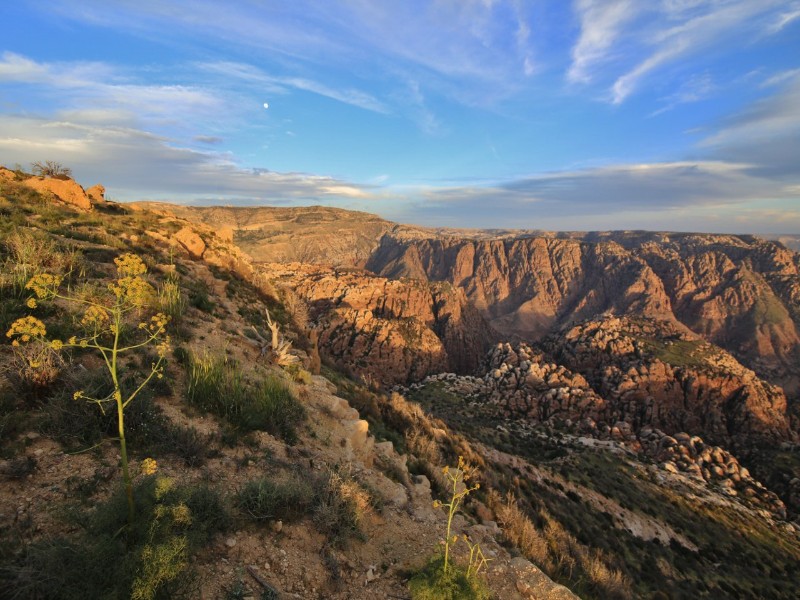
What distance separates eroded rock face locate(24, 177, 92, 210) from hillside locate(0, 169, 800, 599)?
0.68 ft

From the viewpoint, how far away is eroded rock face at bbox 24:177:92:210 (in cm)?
2094

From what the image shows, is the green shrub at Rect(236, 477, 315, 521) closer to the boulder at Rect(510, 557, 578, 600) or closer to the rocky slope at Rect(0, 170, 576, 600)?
the rocky slope at Rect(0, 170, 576, 600)

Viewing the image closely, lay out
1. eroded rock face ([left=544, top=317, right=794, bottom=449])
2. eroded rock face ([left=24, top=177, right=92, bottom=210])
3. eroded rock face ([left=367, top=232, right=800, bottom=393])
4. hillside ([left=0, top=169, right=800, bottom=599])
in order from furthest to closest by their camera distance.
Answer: eroded rock face ([left=367, top=232, right=800, bottom=393]) → eroded rock face ([left=544, top=317, right=794, bottom=449]) → eroded rock face ([left=24, top=177, right=92, bottom=210]) → hillside ([left=0, top=169, right=800, bottom=599])

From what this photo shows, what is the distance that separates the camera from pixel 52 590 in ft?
9.78

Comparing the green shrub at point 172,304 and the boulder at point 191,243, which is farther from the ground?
the boulder at point 191,243

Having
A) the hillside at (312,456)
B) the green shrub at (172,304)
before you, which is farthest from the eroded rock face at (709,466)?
the green shrub at (172,304)

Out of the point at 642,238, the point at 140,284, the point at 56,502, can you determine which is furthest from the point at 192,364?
the point at 642,238

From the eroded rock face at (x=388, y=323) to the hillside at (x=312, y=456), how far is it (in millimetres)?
3629

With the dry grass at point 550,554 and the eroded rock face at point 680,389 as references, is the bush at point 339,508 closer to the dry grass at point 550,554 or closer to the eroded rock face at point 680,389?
the dry grass at point 550,554

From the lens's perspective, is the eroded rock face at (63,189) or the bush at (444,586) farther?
the eroded rock face at (63,189)

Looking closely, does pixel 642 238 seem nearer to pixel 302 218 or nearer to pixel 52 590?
pixel 302 218

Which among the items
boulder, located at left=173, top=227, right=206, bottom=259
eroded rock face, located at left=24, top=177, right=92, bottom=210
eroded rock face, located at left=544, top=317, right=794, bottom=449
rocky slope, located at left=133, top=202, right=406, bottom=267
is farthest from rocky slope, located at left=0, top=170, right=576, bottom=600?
rocky slope, located at left=133, top=202, right=406, bottom=267

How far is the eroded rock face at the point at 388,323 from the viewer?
5675 cm

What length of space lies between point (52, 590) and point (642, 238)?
21769cm
